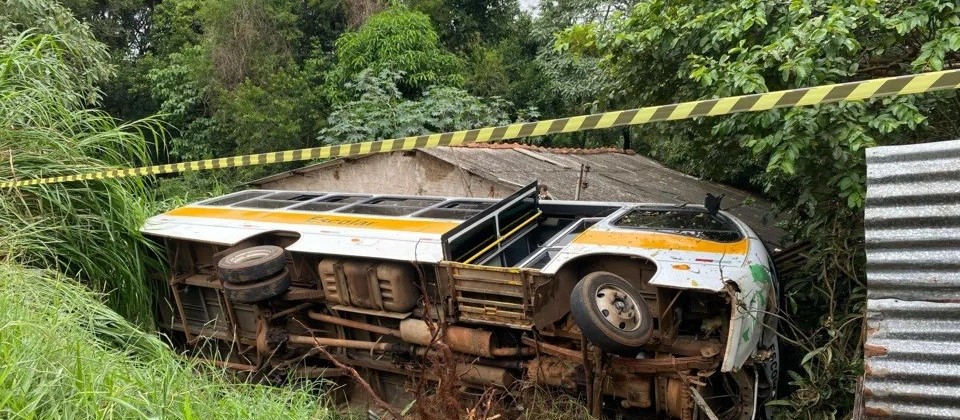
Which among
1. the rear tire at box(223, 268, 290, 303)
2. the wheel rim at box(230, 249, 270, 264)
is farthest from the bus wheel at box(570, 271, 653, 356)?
the wheel rim at box(230, 249, 270, 264)

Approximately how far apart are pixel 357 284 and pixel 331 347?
0.80 meters

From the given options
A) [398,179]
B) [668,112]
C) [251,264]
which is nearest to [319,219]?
[251,264]

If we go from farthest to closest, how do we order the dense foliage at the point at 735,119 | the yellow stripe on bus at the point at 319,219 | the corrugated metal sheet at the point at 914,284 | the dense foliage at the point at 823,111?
the yellow stripe on bus at the point at 319,219 → the dense foliage at the point at 735,119 → the dense foliage at the point at 823,111 → the corrugated metal sheet at the point at 914,284

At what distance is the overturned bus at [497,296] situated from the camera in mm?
4508

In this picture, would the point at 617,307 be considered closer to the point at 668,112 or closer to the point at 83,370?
the point at 668,112

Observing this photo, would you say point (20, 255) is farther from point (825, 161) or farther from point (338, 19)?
point (338, 19)

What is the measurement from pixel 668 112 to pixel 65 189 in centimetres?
496

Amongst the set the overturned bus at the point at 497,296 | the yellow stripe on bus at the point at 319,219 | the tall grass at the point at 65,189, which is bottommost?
the overturned bus at the point at 497,296

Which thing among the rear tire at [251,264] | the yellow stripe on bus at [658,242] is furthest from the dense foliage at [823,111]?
the rear tire at [251,264]

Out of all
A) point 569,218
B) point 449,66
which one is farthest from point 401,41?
point 569,218

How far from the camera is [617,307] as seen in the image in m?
4.44

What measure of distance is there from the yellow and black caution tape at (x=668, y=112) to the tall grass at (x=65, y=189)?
213 millimetres

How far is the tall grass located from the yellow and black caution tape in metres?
0.21

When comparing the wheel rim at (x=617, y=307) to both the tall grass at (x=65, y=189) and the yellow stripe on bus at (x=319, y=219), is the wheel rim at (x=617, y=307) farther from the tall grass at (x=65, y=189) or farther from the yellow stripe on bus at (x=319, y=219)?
the tall grass at (x=65, y=189)
